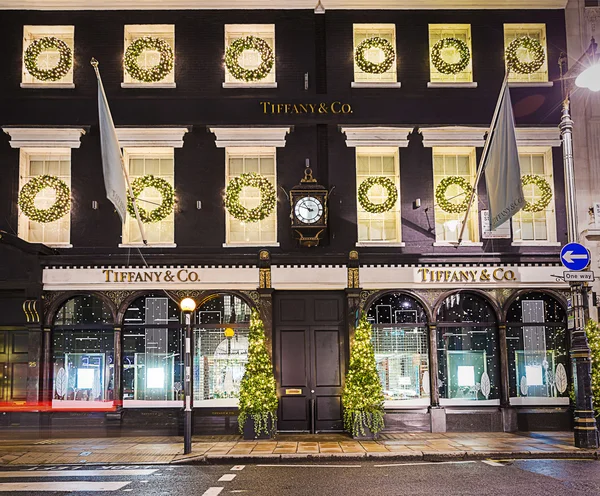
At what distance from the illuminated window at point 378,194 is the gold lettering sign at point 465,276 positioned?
1333 mm

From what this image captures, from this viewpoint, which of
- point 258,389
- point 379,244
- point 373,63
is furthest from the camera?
point 373,63

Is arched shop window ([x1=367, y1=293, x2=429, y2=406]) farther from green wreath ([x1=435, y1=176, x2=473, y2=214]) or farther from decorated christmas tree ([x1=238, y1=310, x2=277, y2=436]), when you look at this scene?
decorated christmas tree ([x1=238, y1=310, x2=277, y2=436])

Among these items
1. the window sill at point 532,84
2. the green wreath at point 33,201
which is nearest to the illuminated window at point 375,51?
the window sill at point 532,84

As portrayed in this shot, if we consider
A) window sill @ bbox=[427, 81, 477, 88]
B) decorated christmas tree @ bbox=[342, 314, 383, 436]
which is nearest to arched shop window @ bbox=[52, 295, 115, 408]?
decorated christmas tree @ bbox=[342, 314, 383, 436]

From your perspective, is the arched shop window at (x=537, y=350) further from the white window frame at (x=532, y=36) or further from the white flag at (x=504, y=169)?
the white window frame at (x=532, y=36)

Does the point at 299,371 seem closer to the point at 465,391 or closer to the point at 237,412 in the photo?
the point at 237,412

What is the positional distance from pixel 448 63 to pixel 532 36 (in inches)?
105

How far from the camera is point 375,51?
20.0 metres

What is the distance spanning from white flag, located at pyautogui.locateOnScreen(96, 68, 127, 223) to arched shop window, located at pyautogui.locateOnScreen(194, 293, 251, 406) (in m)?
3.84

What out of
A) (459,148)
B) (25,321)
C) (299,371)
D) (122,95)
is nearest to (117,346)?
(25,321)

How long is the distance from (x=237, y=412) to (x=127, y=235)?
5528 mm

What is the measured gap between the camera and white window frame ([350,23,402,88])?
19.8m

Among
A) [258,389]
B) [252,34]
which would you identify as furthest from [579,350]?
[252,34]

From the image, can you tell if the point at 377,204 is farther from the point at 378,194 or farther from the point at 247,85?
the point at 247,85
